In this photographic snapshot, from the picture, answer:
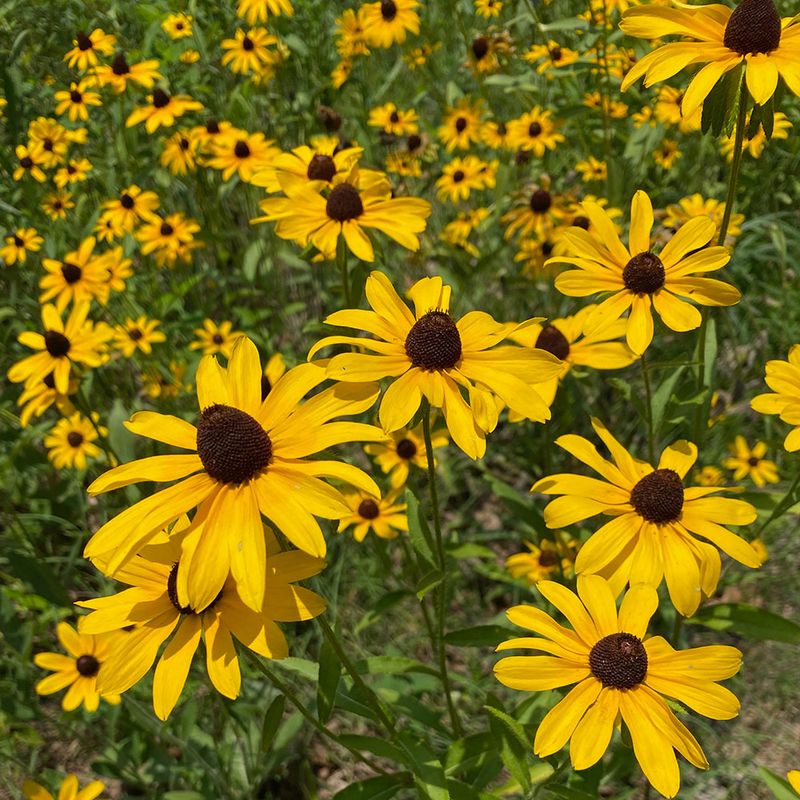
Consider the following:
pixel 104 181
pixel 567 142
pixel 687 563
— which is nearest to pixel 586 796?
pixel 687 563

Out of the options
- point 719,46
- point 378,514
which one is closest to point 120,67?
point 378,514

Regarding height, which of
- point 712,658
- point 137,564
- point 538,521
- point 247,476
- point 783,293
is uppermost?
point 247,476

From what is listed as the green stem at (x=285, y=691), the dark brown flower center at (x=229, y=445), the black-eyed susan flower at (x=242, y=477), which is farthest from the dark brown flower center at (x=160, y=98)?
the green stem at (x=285, y=691)

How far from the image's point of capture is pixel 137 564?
4.04 feet

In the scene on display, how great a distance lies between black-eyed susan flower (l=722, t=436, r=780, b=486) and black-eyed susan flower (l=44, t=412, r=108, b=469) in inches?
105

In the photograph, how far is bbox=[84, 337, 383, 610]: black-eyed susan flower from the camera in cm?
101

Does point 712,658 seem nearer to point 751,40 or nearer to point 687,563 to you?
point 687,563

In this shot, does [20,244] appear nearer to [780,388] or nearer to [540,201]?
[540,201]

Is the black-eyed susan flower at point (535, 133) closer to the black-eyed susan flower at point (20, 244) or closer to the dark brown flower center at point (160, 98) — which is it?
the dark brown flower center at point (160, 98)

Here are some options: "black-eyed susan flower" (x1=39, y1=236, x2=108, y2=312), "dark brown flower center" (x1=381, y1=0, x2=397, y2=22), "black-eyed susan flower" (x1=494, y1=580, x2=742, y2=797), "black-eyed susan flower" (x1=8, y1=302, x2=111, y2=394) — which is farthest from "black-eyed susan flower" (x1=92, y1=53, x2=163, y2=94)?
"black-eyed susan flower" (x1=494, y1=580, x2=742, y2=797)

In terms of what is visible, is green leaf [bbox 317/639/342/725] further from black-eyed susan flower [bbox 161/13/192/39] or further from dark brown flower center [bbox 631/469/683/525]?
black-eyed susan flower [bbox 161/13/192/39]

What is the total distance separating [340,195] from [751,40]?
1064 millimetres

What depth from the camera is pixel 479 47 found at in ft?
11.9

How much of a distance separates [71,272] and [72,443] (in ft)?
2.51
